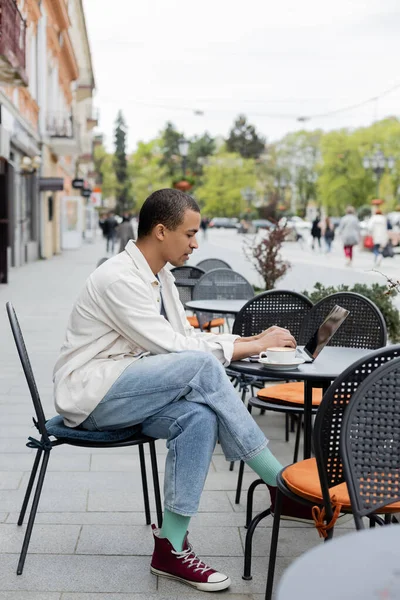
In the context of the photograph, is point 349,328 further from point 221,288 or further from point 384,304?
point 384,304

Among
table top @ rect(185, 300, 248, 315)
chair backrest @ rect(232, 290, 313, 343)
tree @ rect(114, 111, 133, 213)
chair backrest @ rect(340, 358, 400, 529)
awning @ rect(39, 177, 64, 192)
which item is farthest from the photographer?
tree @ rect(114, 111, 133, 213)

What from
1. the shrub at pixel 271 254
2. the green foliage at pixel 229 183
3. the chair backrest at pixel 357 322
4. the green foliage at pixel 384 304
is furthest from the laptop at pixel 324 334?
the green foliage at pixel 229 183

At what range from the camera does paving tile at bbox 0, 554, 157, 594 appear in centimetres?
336

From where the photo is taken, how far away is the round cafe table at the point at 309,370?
3496 mm

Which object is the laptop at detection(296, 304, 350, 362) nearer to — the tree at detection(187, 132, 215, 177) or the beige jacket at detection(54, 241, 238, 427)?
the beige jacket at detection(54, 241, 238, 427)

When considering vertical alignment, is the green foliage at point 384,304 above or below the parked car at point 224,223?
above

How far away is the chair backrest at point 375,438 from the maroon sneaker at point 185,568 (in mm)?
862

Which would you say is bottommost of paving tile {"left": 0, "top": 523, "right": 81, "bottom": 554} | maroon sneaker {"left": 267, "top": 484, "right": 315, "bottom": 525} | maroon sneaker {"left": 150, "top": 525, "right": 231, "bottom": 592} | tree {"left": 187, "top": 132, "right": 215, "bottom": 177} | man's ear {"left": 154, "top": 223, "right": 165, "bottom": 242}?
paving tile {"left": 0, "top": 523, "right": 81, "bottom": 554}

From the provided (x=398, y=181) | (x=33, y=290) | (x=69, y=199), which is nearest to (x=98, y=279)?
(x=33, y=290)

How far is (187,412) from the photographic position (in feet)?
11.0

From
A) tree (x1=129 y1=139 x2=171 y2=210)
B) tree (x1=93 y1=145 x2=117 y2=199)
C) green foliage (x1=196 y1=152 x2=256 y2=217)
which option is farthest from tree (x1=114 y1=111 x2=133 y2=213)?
green foliage (x1=196 y1=152 x2=256 y2=217)

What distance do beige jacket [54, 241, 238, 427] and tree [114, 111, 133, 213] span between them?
114 m

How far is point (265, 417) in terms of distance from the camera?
650cm

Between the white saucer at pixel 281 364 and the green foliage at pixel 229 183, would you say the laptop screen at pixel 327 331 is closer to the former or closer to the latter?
the white saucer at pixel 281 364
